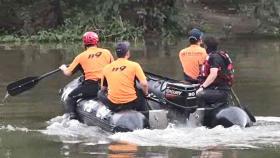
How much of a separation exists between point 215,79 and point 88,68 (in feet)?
8.02

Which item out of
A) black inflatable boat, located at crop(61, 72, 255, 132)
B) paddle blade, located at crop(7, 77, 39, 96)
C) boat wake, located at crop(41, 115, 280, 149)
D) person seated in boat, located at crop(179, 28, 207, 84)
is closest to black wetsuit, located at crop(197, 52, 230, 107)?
black inflatable boat, located at crop(61, 72, 255, 132)

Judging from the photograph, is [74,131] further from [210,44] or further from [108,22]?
[108,22]

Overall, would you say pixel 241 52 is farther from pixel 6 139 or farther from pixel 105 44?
pixel 6 139

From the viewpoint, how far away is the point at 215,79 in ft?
40.2

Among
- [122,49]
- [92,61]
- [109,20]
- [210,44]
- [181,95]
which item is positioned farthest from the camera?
[109,20]

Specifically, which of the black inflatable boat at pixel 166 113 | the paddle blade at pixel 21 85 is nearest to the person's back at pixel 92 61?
the black inflatable boat at pixel 166 113

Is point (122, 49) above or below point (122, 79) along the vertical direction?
above

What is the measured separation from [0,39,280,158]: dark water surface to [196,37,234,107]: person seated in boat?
0.69 metres

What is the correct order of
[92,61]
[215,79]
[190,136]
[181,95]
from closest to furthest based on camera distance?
1. [190,136]
2. [215,79]
3. [181,95]
4. [92,61]

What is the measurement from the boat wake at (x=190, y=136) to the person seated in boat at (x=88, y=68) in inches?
37.3

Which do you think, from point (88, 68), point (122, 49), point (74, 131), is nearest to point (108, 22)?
point (88, 68)

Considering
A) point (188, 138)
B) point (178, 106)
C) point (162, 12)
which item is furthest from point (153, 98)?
point (162, 12)

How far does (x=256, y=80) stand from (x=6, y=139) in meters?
8.93

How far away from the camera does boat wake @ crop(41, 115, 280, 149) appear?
35.3 feet
